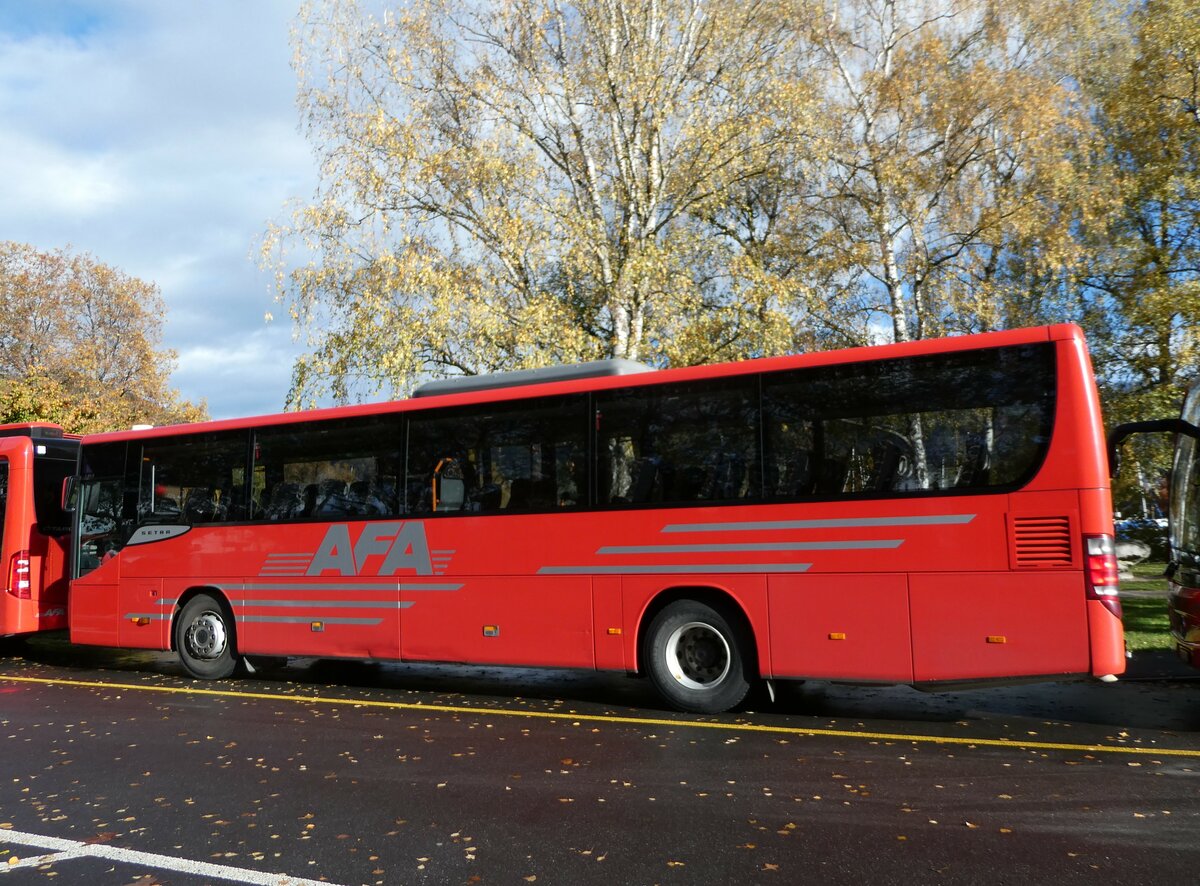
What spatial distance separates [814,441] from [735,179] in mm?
11589

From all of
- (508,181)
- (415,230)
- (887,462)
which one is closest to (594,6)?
(508,181)

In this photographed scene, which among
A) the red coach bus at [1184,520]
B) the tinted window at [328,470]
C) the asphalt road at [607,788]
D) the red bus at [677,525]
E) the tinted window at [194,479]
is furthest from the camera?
the tinted window at [194,479]

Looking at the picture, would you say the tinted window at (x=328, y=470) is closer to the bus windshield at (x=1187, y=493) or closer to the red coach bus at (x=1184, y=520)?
the red coach bus at (x=1184, y=520)

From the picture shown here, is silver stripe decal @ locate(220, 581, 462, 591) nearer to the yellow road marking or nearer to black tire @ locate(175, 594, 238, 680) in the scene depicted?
black tire @ locate(175, 594, 238, 680)

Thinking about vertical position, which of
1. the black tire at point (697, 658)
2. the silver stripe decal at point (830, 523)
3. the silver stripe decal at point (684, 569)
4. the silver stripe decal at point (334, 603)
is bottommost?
the black tire at point (697, 658)

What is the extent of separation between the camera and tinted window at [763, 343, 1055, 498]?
7316 mm

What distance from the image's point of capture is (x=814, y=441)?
8.03 metres

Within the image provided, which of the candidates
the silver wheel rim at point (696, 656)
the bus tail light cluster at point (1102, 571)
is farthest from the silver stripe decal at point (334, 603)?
the bus tail light cluster at point (1102, 571)

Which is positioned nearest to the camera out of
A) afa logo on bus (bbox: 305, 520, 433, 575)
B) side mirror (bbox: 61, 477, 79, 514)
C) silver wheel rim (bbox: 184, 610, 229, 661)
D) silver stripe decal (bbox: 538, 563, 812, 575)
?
silver stripe decal (bbox: 538, 563, 812, 575)

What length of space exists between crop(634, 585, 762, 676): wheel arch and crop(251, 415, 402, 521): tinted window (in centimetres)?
310

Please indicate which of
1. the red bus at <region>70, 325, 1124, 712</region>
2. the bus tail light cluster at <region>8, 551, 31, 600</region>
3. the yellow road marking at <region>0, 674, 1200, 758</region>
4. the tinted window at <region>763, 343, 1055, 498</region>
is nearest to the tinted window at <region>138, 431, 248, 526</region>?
the red bus at <region>70, 325, 1124, 712</region>

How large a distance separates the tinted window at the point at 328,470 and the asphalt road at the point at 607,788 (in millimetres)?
2101

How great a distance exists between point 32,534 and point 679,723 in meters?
10.1

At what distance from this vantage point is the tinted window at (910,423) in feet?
24.0
